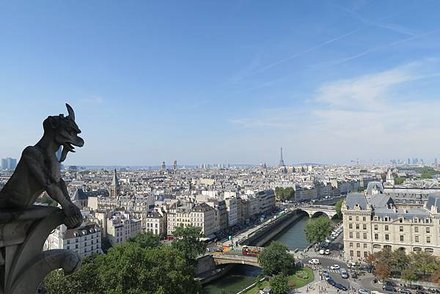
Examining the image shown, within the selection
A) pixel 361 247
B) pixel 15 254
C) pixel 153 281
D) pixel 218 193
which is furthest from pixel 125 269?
pixel 218 193

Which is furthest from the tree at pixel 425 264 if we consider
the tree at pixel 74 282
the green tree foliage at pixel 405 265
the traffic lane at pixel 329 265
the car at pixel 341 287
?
the tree at pixel 74 282

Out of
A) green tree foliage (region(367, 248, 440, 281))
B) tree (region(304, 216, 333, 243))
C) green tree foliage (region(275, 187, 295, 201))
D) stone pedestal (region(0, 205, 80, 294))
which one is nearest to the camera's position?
stone pedestal (region(0, 205, 80, 294))

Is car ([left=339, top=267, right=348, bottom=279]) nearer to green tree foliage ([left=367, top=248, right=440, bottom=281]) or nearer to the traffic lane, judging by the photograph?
the traffic lane

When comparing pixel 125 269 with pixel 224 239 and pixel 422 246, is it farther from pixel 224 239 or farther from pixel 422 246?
pixel 224 239

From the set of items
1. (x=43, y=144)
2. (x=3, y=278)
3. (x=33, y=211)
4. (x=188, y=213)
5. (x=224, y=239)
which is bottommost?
(x=224, y=239)

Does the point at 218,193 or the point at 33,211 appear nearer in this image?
the point at 33,211

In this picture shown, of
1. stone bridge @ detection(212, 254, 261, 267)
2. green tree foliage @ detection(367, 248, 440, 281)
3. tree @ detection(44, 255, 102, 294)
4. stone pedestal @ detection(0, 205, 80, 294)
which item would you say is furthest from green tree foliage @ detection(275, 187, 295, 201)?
stone pedestal @ detection(0, 205, 80, 294)

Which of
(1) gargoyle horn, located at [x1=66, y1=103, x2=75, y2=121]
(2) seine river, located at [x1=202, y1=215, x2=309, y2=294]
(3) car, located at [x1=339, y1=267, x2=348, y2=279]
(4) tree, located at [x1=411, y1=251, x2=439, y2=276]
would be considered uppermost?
(1) gargoyle horn, located at [x1=66, y1=103, x2=75, y2=121]

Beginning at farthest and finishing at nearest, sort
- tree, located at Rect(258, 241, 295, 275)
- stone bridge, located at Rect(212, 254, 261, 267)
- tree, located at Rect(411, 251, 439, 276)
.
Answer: stone bridge, located at Rect(212, 254, 261, 267)
tree, located at Rect(258, 241, 295, 275)
tree, located at Rect(411, 251, 439, 276)

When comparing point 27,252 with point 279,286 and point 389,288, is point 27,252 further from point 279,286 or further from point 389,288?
point 389,288
